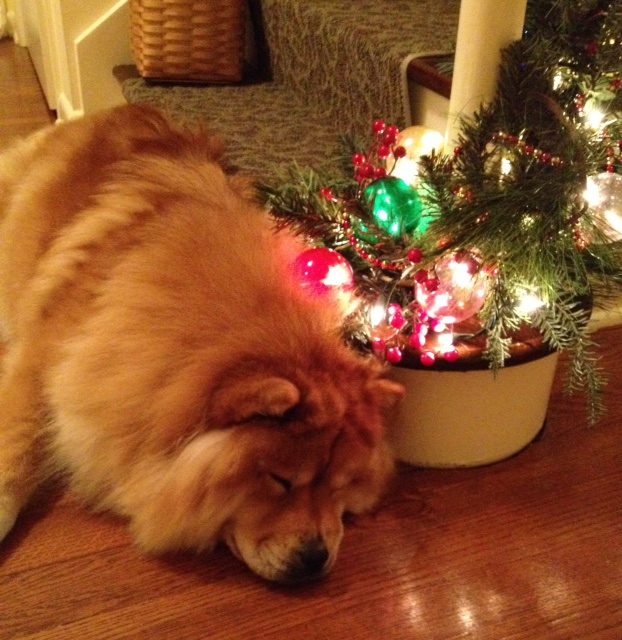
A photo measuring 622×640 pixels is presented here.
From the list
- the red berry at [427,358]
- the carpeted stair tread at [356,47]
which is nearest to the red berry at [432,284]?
the red berry at [427,358]

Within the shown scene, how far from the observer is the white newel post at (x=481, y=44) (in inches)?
48.0

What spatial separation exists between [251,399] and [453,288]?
1.35ft

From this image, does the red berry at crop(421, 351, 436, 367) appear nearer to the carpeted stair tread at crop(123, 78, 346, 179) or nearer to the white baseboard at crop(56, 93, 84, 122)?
the carpeted stair tread at crop(123, 78, 346, 179)

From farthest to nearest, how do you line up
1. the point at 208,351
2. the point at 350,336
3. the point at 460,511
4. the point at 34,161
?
the point at 34,161, the point at 460,511, the point at 350,336, the point at 208,351

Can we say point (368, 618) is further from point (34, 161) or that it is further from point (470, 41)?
point (34, 161)

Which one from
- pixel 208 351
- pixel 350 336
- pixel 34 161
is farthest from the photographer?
pixel 34 161

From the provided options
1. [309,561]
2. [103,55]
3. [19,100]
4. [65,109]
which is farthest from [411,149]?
[19,100]

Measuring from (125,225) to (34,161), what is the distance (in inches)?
26.2

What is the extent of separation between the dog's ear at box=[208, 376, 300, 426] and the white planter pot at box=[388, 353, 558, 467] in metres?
0.37

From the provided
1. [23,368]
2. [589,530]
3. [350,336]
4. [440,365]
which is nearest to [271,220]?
[350,336]

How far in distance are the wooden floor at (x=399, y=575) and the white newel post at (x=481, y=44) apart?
686mm

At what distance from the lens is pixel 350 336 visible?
3.95 feet

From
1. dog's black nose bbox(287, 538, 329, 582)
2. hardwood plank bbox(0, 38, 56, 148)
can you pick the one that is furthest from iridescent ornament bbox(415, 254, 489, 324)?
hardwood plank bbox(0, 38, 56, 148)

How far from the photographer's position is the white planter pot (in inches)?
51.2
